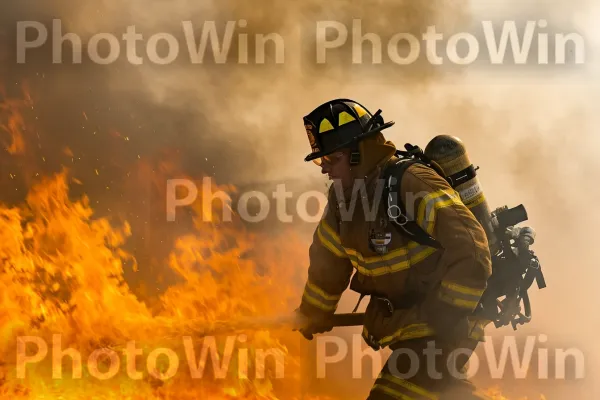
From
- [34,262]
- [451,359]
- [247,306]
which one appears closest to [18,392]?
[34,262]

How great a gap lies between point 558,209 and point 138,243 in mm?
6183

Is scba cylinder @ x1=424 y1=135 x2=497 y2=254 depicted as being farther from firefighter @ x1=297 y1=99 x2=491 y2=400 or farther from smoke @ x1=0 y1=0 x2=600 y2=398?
smoke @ x1=0 y1=0 x2=600 y2=398

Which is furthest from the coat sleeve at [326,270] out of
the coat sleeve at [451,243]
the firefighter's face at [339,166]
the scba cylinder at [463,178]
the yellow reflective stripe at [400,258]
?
the scba cylinder at [463,178]

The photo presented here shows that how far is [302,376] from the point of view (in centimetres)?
877

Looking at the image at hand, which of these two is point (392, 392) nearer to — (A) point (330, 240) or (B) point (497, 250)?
(A) point (330, 240)

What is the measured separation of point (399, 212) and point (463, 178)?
155 cm

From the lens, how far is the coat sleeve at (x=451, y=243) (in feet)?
12.4

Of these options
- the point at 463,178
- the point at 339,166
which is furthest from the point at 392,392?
the point at 463,178

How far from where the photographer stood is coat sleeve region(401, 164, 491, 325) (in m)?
3.79

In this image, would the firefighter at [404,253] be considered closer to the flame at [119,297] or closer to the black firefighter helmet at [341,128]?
the black firefighter helmet at [341,128]

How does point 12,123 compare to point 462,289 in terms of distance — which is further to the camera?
point 12,123

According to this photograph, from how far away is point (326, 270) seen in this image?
182 inches

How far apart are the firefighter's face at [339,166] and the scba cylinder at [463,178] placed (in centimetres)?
120

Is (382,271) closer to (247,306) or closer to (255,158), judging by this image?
(247,306)
